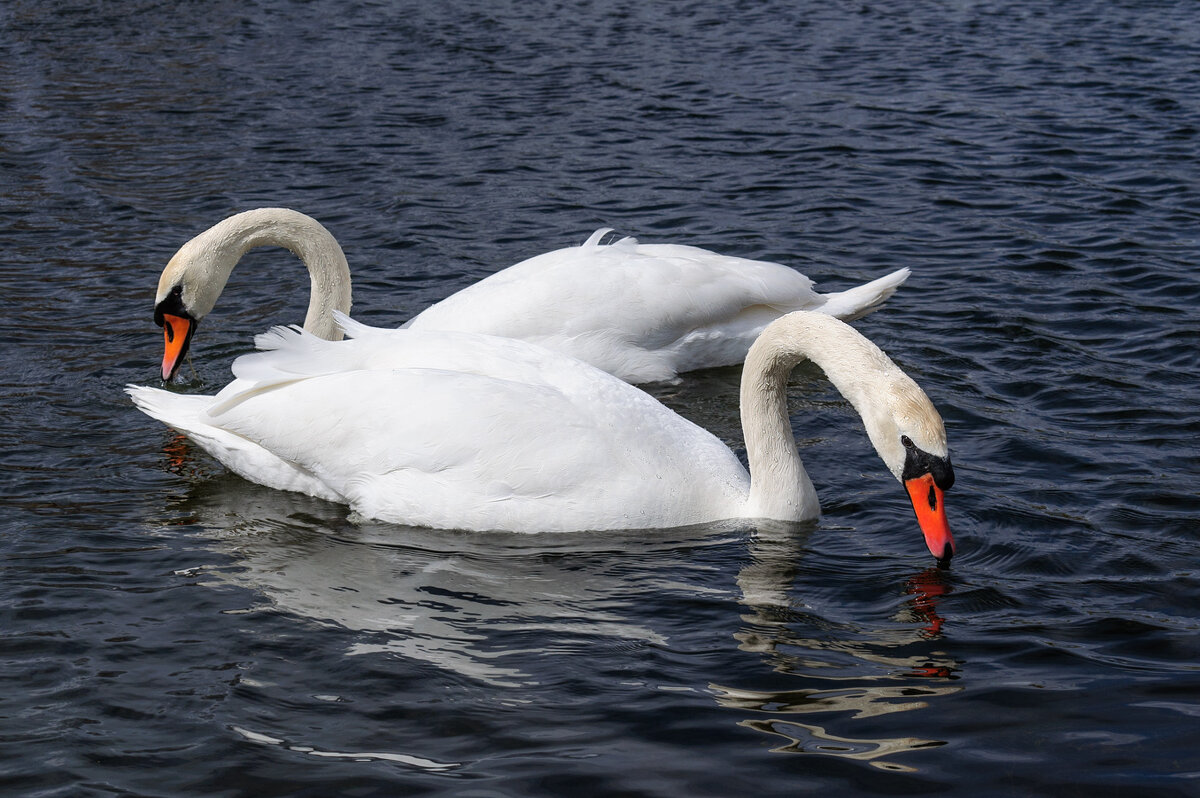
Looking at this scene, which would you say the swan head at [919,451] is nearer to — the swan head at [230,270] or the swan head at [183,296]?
the swan head at [230,270]

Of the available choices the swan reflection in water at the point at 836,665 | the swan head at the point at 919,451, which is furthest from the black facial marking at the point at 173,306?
the swan head at the point at 919,451

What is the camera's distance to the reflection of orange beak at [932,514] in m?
5.86

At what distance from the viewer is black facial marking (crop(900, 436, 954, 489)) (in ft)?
19.1

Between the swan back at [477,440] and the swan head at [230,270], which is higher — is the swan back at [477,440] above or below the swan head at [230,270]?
below

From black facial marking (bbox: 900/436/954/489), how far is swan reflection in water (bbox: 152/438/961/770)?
47 cm

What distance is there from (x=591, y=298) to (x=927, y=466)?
3.36 meters

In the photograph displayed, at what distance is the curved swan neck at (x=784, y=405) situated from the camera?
5.91 meters

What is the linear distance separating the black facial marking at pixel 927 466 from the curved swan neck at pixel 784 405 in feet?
0.11

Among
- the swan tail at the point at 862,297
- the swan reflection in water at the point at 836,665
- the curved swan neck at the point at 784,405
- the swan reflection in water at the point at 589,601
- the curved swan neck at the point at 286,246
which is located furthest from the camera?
the swan tail at the point at 862,297

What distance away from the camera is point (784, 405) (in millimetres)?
6812

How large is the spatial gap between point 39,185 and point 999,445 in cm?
889

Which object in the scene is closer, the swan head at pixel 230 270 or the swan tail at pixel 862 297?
the swan head at pixel 230 270

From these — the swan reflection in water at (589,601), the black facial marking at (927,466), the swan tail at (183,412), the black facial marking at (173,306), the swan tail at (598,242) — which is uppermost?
the swan tail at (598,242)

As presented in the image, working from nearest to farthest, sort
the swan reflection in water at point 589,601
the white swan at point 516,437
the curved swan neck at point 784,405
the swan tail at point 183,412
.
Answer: the swan reflection in water at point 589,601 → the curved swan neck at point 784,405 → the white swan at point 516,437 → the swan tail at point 183,412
